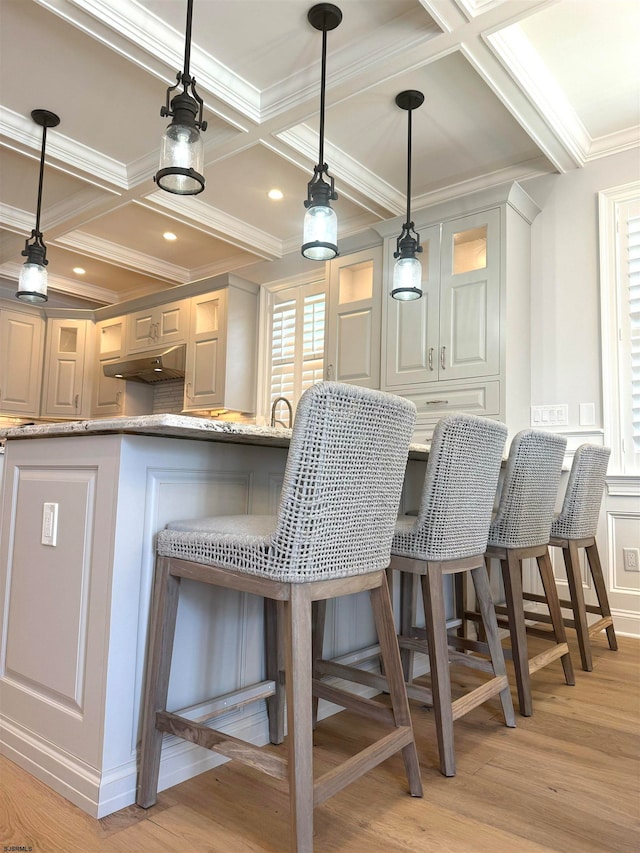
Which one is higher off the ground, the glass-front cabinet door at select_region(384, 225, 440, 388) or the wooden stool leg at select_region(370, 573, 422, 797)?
the glass-front cabinet door at select_region(384, 225, 440, 388)

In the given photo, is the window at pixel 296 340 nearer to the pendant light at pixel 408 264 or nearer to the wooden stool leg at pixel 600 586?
the pendant light at pixel 408 264

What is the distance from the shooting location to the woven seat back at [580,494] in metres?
2.56

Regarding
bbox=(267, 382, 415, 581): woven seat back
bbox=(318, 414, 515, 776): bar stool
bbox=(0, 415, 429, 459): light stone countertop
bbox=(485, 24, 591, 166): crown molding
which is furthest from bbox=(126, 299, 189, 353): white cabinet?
bbox=(267, 382, 415, 581): woven seat back

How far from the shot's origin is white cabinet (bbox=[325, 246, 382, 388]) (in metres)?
4.04

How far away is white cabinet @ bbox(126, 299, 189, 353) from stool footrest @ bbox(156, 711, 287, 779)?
4251mm

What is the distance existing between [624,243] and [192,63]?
2.53 meters

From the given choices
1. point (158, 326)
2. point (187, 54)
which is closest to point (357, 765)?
point (187, 54)

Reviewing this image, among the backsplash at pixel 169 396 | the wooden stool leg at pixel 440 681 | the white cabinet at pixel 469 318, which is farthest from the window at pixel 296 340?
the wooden stool leg at pixel 440 681

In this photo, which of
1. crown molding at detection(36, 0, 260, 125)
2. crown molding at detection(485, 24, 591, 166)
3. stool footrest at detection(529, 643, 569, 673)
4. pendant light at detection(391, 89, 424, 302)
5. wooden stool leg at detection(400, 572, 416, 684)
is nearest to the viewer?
stool footrest at detection(529, 643, 569, 673)

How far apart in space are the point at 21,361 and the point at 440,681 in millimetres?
5389

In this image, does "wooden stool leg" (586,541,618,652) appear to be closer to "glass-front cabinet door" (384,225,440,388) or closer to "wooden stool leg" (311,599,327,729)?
"glass-front cabinet door" (384,225,440,388)

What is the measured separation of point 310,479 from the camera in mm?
1153

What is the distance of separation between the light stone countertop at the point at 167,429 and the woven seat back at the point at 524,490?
2.85 feet

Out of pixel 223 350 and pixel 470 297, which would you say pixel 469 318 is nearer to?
pixel 470 297
